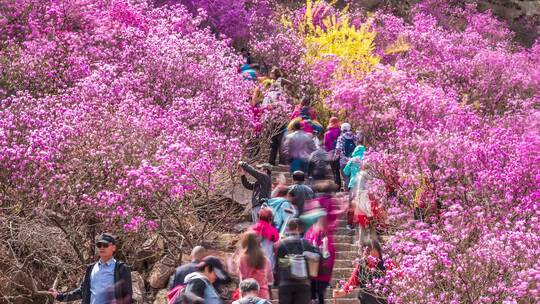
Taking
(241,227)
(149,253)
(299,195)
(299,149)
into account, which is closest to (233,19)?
(241,227)

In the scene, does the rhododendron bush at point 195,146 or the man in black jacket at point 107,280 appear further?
the rhododendron bush at point 195,146

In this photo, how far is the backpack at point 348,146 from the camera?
63.9 feet

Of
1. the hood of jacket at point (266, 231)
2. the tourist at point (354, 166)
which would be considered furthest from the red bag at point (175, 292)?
the tourist at point (354, 166)

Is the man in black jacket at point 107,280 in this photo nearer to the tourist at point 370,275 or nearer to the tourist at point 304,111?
the tourist at point 370,275

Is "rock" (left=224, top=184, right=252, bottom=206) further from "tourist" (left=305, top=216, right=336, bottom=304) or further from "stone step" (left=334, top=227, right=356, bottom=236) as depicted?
"tourist" (left=305, top=216, right=336, bottom=304)

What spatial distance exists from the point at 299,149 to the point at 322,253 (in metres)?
3.65

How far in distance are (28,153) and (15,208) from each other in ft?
3.96

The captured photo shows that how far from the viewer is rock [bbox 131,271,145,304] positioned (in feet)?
53.0

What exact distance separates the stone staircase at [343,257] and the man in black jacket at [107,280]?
433 cm

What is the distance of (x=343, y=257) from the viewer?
16.7 m

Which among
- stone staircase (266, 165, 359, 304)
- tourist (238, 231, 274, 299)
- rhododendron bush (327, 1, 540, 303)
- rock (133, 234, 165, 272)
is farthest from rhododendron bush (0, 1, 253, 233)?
tourist (238, 231, 274, 299)

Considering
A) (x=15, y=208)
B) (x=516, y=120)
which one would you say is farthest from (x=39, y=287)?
(x=516, y=120)

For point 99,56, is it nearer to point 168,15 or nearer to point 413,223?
point 168,15

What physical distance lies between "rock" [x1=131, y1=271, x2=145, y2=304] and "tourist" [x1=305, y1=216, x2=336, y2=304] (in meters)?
3.94
